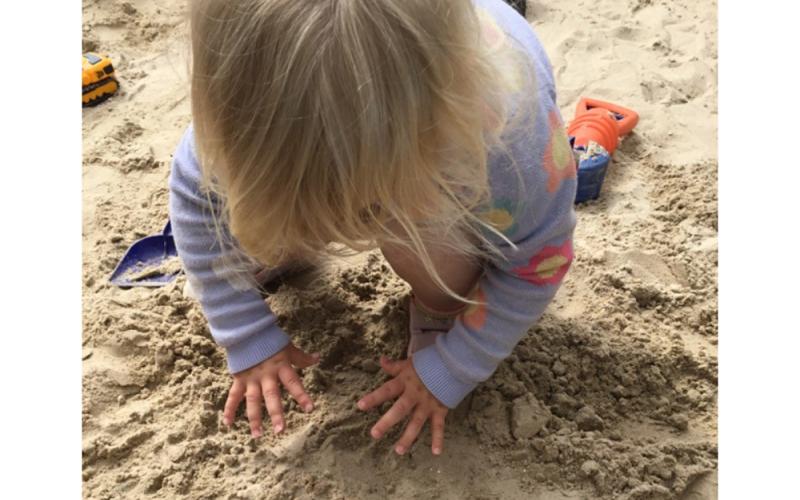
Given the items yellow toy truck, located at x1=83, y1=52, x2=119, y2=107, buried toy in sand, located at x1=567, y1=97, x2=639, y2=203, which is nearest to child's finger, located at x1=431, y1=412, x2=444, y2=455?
buried toy in sand, located at x1=567, y1=97, x2=639, y2=203

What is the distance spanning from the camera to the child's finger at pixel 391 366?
1.30 meters

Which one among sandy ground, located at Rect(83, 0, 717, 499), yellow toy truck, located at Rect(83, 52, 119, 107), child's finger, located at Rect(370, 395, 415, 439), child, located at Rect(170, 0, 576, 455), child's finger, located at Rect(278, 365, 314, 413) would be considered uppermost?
child, located at Rect(170, 0, 576, 455)

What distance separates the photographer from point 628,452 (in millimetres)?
1254

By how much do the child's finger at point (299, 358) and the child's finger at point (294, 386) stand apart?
1 cm

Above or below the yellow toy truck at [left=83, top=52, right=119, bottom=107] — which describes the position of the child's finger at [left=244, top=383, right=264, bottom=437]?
below

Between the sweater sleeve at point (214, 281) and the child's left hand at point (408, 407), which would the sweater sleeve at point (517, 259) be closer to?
the child's left hand at point (408, 407)

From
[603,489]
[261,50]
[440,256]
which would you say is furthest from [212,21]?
[603,489]

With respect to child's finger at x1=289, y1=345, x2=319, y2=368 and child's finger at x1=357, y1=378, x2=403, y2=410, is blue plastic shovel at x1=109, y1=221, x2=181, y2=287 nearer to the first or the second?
child's finger at x1=289, y1=345, x2=319, y2=368

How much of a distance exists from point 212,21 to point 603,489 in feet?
2.87

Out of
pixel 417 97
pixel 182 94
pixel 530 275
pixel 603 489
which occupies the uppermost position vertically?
pixel 417 97

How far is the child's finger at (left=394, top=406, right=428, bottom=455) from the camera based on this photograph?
124 centimetres

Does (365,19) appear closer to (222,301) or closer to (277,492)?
(222,301)

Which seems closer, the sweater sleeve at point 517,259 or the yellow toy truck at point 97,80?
the sweater sleeve at point 517,259

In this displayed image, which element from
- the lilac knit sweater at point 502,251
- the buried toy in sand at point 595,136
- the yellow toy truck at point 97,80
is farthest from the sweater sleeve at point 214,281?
the yellow toy truck at point 97,80
